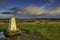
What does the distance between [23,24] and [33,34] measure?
235mm

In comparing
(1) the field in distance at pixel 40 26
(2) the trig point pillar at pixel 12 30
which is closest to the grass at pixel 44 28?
(1) the field in distance at pixel 40 26

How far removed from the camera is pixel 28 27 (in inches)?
92.4

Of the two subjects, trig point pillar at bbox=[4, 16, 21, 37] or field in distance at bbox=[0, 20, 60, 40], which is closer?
trig point pillar at bbox=[4, 16, 21, 37]

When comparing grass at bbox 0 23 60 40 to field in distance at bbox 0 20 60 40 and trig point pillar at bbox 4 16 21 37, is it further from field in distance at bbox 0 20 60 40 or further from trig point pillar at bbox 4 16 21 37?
trig point pillar at bbox 4 16 21 37

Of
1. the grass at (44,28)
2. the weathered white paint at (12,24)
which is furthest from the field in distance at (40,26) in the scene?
the weathered white paint at (12,24)

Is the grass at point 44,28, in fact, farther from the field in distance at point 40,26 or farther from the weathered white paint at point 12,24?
the weathered white paint at point 12,24

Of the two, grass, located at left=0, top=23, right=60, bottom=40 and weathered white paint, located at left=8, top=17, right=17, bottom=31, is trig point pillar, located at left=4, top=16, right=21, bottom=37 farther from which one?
grass, located at left=0, top=23, right=60, bottom=40

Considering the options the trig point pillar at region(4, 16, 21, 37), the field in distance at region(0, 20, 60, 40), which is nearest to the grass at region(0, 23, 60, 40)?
the field in distance at region(0, 20, 60, 40)

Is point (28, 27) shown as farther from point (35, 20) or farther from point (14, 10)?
point (14, 10)

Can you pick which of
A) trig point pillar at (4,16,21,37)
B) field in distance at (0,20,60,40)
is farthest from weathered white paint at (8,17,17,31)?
field in distance at (0,20,60,40)

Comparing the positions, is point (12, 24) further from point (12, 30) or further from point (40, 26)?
point (40, 26)

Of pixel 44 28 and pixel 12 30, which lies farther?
pixel 44 28

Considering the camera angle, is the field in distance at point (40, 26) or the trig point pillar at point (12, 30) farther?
the field in distance at point (40, 26)

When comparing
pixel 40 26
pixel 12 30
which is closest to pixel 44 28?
pixel 40 26
